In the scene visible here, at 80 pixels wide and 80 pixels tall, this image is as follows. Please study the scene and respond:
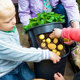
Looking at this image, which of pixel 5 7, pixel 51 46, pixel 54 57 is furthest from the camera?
pixel 51 46

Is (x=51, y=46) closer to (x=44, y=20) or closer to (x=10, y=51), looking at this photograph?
(x=44, y=20)

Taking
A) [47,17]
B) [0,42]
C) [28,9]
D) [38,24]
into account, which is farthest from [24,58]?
[28,9]

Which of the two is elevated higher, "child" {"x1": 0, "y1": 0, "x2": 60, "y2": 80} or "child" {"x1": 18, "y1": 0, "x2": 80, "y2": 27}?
"child" {"x1": 18, "y1": 0, "x2": 80, "y2": 27}

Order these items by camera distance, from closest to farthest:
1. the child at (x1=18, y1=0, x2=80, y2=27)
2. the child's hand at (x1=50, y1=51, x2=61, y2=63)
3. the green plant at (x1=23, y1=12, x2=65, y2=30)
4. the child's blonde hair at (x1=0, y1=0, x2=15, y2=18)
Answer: the child's blonde hair at (x1=0, y1=0, x2=15, y2=18)
the child's hand at (x1=50, y1=51, x2=61, y2=63)
the green plant at (x1=23, y1=12, x2=65, y2=30)
the child at (x1=18, y1=0, x2=80, y2=27)

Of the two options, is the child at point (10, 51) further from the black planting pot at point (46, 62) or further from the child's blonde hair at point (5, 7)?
the black planting pot at point (46, 62)

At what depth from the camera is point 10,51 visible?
1098mm

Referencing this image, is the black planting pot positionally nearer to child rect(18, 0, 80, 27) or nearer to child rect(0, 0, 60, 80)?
child rect(0, 0, 60, 80)

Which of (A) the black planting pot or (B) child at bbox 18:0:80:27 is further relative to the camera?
(B) child at bbox 18:0:80:27

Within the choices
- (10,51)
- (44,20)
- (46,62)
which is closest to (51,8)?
(44,20)

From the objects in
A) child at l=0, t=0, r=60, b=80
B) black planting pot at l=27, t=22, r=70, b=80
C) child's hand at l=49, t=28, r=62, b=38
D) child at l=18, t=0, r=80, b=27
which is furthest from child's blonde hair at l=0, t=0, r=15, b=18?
child at l=18, t=0, r=80, b=27

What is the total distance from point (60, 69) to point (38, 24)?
0.48m

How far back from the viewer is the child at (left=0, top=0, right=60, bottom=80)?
1.04 metres

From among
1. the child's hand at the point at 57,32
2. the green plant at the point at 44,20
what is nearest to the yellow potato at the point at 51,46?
the child's hand at the point at 57,32

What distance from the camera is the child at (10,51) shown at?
1.04 meters
